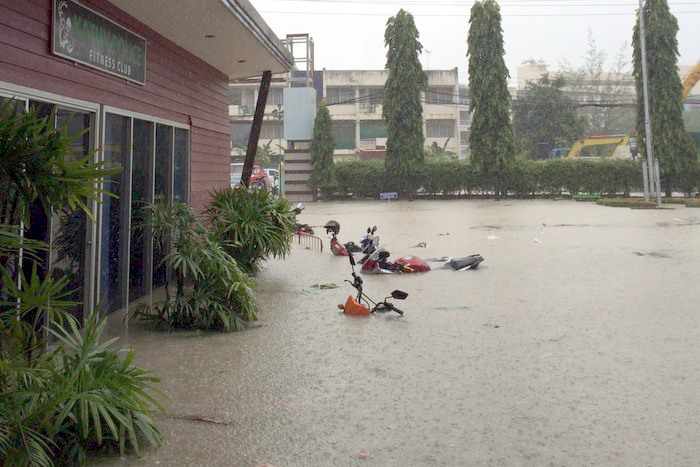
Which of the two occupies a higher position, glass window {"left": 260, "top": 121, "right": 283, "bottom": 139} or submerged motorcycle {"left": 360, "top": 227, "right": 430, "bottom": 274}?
glass window {"left": 260, "top": 121, "right": 283, "bottom": 139}

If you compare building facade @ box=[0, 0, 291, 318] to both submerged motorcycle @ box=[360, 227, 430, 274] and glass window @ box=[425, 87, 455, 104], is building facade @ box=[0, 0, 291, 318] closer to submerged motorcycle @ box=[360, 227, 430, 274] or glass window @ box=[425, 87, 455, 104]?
submerged motorcycle @ box=[360, 227, 430, 274]

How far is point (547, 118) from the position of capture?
51.4 m

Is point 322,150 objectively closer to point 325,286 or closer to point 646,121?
point 646,121

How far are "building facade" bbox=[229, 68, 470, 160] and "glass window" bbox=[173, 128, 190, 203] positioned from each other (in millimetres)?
49087

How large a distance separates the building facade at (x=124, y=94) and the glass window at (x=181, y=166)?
2 cm

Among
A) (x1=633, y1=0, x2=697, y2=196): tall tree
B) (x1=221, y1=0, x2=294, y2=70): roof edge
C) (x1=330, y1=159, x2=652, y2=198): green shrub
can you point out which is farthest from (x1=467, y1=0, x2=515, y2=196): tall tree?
(x1=221, y1=0, x2=294, y2=70): roof edge

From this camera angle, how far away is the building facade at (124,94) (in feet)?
16.0

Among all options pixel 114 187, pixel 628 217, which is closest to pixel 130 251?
pixel 114 187

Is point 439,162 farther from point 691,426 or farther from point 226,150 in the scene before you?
point 691,426

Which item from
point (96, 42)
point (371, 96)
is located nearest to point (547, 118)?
point (371, 96)

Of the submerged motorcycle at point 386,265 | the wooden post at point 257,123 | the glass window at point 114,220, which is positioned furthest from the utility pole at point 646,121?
the glass window at point 114,220

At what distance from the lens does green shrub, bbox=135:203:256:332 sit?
5713mm

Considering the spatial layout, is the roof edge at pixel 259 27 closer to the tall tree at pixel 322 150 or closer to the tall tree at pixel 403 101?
the tall tree at pixel 322 150

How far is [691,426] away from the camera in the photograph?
342cm
